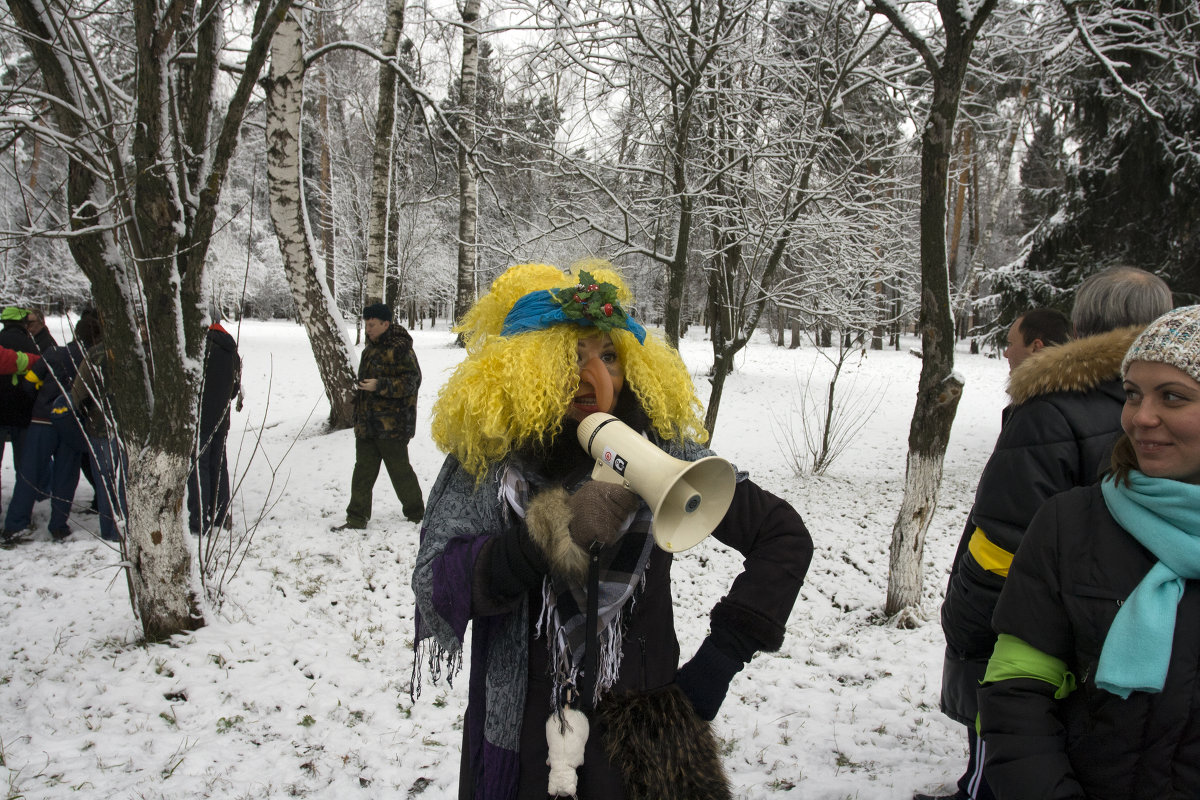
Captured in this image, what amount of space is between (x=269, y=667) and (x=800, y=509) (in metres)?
5.32

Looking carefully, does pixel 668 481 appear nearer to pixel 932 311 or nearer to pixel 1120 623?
pixel 1120 623

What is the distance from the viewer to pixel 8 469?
7289 millimetres

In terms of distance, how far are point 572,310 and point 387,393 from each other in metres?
4.42

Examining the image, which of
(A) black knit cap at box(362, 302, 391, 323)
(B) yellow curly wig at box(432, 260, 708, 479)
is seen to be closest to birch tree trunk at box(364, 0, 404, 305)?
(A) black knit cap at box(362, 302, 391, 323)

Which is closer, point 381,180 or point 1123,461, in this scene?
point 1123,461

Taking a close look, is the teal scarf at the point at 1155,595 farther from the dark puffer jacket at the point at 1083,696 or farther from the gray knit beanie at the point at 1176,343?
the gray knit beanie at the point at 1176,343

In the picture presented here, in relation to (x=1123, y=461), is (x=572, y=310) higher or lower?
higher

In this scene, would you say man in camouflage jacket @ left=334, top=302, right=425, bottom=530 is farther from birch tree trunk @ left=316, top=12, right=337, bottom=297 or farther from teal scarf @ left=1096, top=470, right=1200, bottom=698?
birch tree trunk @ left=316, top=12, right=337, bottom=297

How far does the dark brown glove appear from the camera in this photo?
1.30 m

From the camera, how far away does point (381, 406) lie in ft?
18.6

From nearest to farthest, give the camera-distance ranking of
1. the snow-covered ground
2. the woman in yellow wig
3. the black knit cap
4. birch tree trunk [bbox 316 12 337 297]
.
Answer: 1. the woman in yellow wig
2. the snow-covered ground
3. the black knit cap
4. birch tree trunk [bbox 316 12 337 297]

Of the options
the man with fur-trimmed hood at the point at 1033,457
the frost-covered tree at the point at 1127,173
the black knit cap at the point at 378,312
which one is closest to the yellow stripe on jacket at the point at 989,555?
the man with fur-trimmed hood at the point at 1033,457

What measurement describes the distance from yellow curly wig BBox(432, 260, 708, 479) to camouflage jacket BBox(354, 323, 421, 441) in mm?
4060

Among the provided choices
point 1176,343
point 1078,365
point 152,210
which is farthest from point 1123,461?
point 152,210
